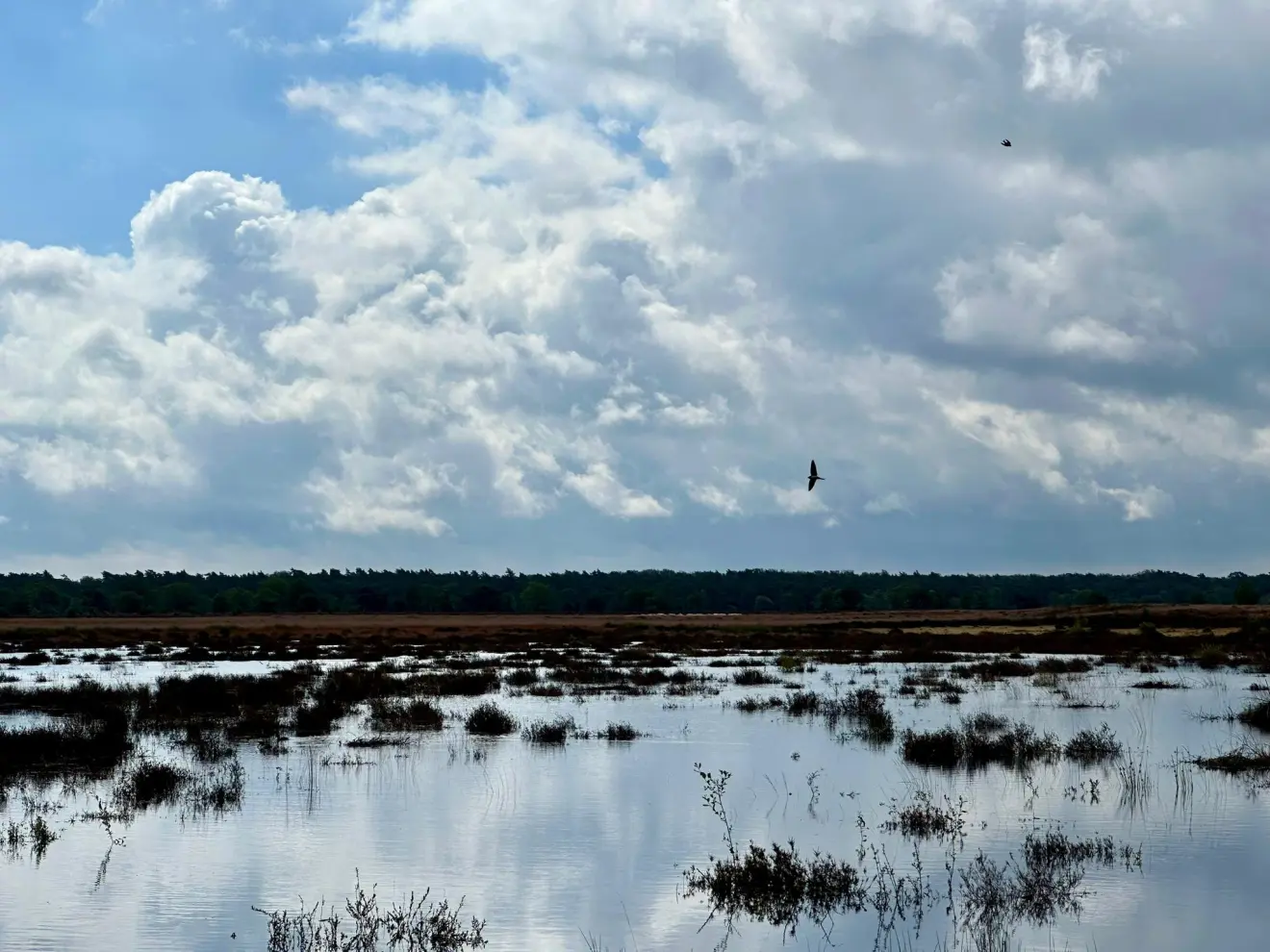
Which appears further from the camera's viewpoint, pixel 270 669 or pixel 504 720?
pixel 270 669

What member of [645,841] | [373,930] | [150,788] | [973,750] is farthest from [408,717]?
[373,930]

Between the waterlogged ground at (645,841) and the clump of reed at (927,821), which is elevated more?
the clump of reed at (927,821)

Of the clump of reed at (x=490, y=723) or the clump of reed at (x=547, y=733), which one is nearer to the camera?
the clump of reed at (x=547, y=733)

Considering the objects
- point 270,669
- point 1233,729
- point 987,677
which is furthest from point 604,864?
point 270,669

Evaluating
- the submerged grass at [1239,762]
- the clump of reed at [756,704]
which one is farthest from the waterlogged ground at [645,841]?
the clump of reed at [756,704]

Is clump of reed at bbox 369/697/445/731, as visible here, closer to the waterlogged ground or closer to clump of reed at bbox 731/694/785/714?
the waterlogged ground

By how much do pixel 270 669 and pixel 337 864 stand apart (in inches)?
1467

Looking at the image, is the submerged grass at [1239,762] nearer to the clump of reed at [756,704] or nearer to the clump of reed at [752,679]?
the clump of reed at [756,704]

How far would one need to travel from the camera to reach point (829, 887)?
1505cm

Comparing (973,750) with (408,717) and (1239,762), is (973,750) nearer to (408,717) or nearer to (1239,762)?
(1239,762)

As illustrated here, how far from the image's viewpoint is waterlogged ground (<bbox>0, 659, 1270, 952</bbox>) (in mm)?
13992

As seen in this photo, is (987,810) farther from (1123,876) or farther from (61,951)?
(61,951)

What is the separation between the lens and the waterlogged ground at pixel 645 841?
1399 cm

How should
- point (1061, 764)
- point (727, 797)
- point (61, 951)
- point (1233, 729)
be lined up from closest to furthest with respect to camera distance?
point (61, 951)
point (727, 797)
point (1061, 764)
point (1233, 729)
